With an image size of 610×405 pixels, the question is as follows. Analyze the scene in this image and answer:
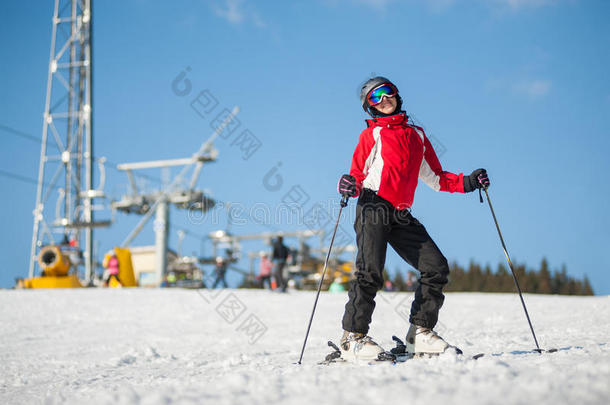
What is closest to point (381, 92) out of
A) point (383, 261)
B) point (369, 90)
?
point (369, 90)

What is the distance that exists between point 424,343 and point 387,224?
75 cm

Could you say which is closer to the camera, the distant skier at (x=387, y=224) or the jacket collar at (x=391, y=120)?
the distant skier at (x=387, y=224)

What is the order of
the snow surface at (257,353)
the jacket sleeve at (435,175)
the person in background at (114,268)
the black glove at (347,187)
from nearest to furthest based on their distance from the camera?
1. the snow surface at (257,353)
2. the black glove at (347,187)
3. the jacket sleeve at (435,175)
4. the person in background at (114,268)

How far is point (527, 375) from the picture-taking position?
6.39ft

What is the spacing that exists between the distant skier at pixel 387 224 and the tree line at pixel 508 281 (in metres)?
52.4

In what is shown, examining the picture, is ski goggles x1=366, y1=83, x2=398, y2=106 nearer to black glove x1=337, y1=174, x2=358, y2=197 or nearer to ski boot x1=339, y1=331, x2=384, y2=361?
black glove x1=337, y1=174, x2=358, y2=197

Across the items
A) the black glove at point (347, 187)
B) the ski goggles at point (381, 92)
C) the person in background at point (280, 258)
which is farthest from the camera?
the person in background at point (280, 258)

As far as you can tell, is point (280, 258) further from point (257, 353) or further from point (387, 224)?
point (387, 224)

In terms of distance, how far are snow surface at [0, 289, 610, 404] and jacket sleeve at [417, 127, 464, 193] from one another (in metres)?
1.16

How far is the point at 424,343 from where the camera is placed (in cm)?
311

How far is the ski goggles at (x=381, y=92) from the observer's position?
135 inches

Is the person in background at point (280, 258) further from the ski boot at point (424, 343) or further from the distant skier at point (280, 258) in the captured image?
the ski boot at point (424, 343)

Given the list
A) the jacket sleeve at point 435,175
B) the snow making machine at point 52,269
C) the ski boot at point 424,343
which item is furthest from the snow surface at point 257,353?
the snow making machine at point 52,269

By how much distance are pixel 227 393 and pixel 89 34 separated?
36.1 meters
